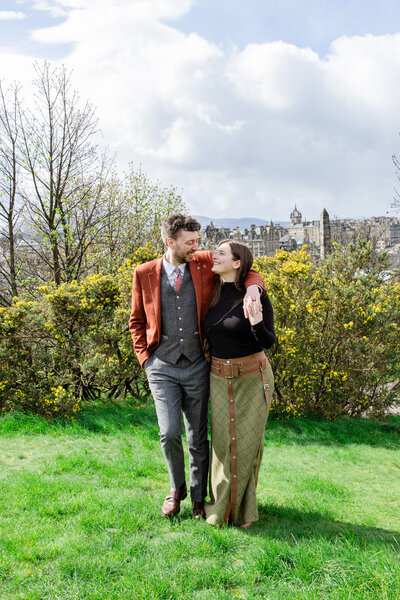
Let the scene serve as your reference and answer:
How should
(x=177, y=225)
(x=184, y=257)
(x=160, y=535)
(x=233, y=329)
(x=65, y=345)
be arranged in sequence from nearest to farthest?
(x=160, y=535) < (x=233, y=329) < (x=177, y=225) < (x=184, y=257) < (x=65, y=345)

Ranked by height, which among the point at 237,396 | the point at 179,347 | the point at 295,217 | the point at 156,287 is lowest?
the point at 237,396

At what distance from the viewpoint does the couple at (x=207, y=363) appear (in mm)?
3275

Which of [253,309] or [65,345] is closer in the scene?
[253,309]

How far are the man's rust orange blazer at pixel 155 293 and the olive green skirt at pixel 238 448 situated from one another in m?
0.50

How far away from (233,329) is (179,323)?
0.42m

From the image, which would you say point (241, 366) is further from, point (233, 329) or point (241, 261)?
point (241, 261)

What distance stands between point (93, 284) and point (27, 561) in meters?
4.62

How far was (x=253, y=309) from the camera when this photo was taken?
118 inches

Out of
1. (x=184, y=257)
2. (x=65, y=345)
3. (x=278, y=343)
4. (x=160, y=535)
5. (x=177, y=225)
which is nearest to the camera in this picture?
(x=160, y=535)

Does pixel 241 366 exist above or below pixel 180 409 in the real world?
above

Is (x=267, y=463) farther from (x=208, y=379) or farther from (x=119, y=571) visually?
(x=119, y=571)

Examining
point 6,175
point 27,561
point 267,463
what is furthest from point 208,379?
point 6,175

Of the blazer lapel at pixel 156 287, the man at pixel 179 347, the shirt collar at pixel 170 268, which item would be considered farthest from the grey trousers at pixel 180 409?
the shirt collar at pixel 170 268

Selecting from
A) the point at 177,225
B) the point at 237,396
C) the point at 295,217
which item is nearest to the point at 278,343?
the point at 237,396
